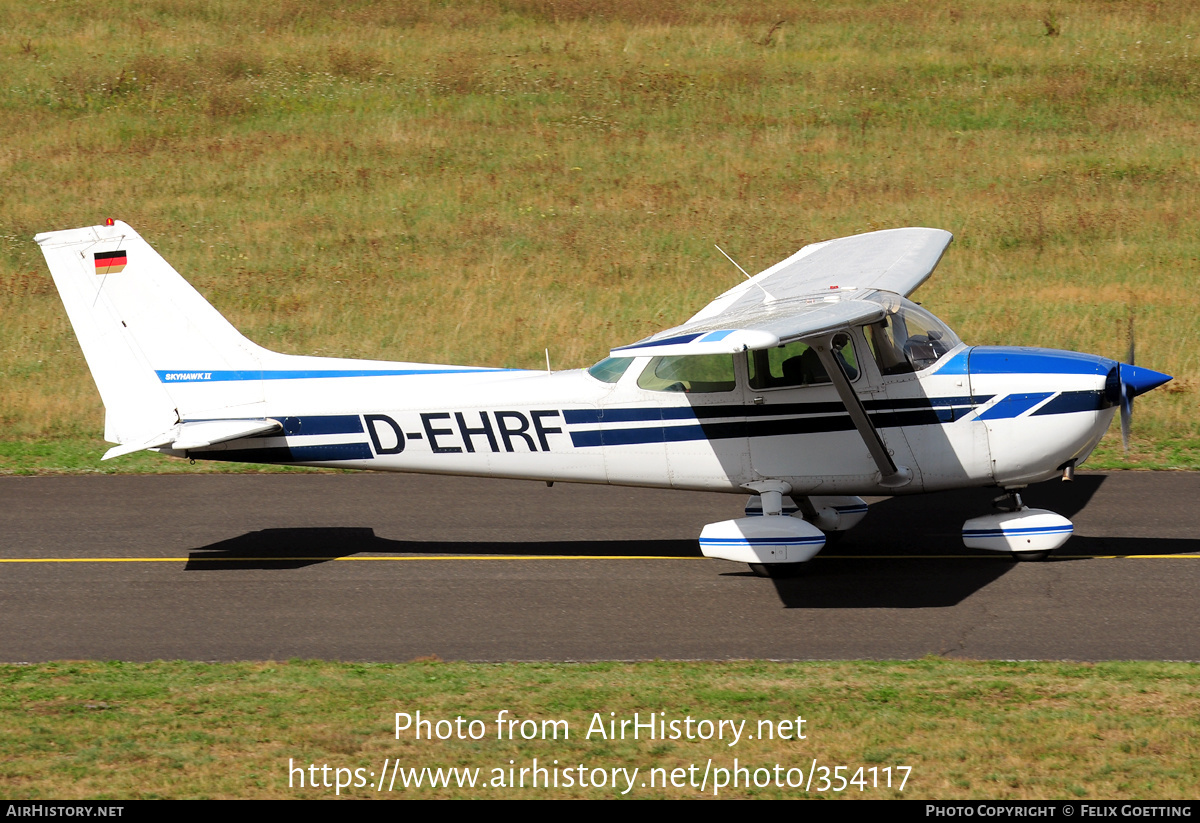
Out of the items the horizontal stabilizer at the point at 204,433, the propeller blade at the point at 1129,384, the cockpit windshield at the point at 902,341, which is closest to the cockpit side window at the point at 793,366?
the cockpit windshield at the point at 902,341

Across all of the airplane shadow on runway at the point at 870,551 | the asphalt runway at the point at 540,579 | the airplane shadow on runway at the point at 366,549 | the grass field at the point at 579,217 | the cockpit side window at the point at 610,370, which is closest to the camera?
the grass field at the point at 579,217

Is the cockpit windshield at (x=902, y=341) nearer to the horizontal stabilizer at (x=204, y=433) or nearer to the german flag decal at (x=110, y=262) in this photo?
the horizontal stabilizer at (x=204, y=433)

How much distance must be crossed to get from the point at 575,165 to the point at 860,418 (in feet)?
53.0

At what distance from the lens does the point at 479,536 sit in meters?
11.4

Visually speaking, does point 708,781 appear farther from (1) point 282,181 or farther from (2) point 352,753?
(1) point 282,181

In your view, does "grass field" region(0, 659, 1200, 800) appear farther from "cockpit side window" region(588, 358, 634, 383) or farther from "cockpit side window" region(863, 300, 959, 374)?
"cockpit side window" region(588, 358, 634, 383)

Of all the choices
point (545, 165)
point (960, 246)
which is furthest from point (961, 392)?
point (545, 165)

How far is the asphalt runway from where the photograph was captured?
873cm

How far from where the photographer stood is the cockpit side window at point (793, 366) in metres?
9.79

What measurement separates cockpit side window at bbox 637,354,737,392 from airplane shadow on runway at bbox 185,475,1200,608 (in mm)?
1600

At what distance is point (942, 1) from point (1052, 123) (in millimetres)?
7889

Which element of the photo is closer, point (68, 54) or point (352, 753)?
point (352, 753)

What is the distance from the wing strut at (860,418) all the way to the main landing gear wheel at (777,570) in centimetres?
100

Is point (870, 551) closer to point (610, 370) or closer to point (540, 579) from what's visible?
point (610, 370)
